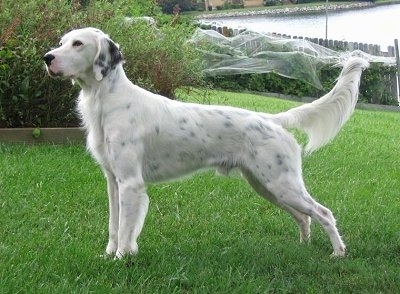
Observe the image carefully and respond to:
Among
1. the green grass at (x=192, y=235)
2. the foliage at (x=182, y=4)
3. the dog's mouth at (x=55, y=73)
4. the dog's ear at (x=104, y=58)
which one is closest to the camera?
the green grass at (x=192, y=235)

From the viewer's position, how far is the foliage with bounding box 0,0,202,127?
827cm

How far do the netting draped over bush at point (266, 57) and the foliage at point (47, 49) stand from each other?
7.34 meters

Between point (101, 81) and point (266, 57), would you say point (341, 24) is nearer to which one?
→ point (266, 57)

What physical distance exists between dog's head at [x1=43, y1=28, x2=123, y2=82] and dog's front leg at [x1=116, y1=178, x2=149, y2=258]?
761 mm

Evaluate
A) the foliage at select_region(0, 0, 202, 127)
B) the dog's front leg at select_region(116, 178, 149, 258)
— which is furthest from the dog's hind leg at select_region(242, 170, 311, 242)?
the foliage at select_region(0, 0, 202, 127)

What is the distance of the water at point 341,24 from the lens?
20453 millimetres

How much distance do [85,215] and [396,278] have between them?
248 cm

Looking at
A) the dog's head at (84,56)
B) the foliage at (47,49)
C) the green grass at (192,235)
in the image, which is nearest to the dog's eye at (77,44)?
the dog's head at (84,56)

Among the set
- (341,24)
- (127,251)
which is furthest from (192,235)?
(341,24)

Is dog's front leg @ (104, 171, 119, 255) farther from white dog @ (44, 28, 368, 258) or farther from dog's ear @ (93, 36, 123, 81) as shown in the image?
dog's ear @ (93, 36, 123, 81)

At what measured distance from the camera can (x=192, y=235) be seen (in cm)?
515

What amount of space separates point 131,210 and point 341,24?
20209mm

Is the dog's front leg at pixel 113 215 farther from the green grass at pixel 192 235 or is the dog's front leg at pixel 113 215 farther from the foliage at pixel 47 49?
the foliage at pixel 47 49

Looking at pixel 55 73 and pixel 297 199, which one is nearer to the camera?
pixel 55 73
